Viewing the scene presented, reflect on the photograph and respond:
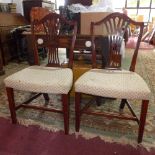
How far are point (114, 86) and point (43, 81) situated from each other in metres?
0.51

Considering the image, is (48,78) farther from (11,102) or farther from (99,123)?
(99,123)

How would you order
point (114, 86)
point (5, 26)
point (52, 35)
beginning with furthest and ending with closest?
point (5, 26) < point (52, 35) < point (114, 86)

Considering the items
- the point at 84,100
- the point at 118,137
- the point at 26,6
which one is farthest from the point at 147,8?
the point at 118,137

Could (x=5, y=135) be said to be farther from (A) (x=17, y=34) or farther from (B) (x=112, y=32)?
(A) (x=17, y=34)

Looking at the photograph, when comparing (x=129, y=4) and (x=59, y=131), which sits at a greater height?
(x=129, y=4)

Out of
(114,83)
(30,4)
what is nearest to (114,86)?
(114,83)

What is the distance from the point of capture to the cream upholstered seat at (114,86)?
3.86 feet

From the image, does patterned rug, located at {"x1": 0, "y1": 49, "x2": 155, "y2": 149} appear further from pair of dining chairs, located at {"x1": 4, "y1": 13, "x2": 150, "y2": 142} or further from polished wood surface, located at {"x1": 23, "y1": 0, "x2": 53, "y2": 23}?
polished wood surface, located at {"x1": 23, "y1": 0, "x2": 53, "y2": 23}

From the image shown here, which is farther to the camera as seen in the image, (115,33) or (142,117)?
(115,33)

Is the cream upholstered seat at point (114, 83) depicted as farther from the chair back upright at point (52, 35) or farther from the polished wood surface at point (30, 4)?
the polished wood surface at point (30, 4)

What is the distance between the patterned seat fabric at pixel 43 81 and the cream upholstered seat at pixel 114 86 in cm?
11

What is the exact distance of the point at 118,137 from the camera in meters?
1.38

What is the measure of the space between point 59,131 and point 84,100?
625 millimetres

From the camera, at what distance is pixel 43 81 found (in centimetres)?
130
